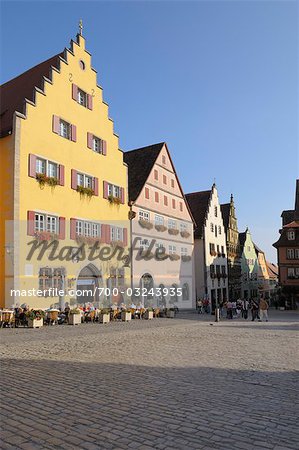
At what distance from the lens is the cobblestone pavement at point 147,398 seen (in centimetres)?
473

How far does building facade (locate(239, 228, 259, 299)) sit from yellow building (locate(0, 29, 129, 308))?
111ft

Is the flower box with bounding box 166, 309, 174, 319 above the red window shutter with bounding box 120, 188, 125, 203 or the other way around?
the other way around

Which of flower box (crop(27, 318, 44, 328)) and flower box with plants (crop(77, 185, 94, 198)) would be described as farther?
flower box with plants (crop(77, 185, 94, 198))

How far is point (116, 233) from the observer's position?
28.1 m

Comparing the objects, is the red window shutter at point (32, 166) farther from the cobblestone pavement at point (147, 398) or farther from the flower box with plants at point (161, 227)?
the flower box with plants at point (161, 227)

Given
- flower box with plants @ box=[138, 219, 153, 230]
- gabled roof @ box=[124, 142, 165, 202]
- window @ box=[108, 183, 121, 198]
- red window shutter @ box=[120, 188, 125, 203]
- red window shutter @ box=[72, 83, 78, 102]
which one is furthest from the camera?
gabled roof @ box=[124, 142, 165, 202]

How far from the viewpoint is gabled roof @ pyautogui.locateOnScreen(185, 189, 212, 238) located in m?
43.7

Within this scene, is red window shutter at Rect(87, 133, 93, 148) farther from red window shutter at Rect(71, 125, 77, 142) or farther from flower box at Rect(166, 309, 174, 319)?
flower box at Rect(166, 309, 174, 319)

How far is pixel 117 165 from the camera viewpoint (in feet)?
95.1

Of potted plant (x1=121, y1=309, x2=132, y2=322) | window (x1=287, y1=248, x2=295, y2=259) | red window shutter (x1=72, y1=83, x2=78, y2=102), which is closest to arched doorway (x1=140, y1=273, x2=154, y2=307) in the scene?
potted plant (x1=121, y1=309, x2=132, y2=322)

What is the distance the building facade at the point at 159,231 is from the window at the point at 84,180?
4686 millimetres

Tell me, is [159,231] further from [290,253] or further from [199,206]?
[290,253]

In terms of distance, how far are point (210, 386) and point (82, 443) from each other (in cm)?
323

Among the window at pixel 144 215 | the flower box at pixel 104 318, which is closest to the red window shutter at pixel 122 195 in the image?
the window at pixel 144 215
